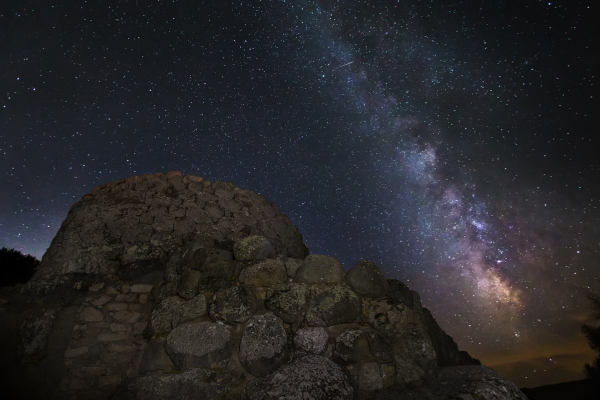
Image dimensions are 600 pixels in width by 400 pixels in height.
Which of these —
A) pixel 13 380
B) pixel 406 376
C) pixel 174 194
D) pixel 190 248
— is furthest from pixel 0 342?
pixel 406 376

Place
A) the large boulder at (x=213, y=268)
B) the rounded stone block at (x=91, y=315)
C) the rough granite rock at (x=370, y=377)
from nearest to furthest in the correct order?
1. the rough granite rock at (x=370, y=377)
2. the large boulder at (x=213, y=268)
3. the rounded stone block at (x=91, y=315)

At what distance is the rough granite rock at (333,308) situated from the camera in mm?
2764

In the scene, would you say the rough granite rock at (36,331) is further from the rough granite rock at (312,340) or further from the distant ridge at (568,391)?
the distant ridge at (568,391)

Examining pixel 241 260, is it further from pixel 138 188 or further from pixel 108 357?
pixel 138 188

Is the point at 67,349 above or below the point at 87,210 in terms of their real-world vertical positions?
below

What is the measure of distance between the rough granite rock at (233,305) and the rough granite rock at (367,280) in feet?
3.34

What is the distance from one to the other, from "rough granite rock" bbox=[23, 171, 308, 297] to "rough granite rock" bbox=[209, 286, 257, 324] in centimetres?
157

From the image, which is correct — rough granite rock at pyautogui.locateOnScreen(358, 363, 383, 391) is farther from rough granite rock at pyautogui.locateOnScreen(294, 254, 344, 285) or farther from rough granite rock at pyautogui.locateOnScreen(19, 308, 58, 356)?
rough granite rock at pyautogui.locateOnScreen(19, 308, 58, 356)

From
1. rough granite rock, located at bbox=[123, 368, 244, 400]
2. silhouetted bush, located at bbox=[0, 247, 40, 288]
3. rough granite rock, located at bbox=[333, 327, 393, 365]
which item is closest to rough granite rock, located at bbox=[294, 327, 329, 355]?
rough granite rock, located at bbox=[333, 327, 393, 365]

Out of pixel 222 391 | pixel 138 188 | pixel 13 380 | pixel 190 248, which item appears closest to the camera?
Result: pixel 222 391

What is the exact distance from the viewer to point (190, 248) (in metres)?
3.88

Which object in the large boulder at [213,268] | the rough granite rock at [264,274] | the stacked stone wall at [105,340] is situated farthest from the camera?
the stacked stone wall at [105,340]

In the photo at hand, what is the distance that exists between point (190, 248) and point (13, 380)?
221cm

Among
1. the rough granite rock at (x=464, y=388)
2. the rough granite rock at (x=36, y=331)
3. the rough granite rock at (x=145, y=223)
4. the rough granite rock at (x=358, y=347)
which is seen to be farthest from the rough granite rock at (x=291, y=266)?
the rough granite rock at (x=36, y=331)
